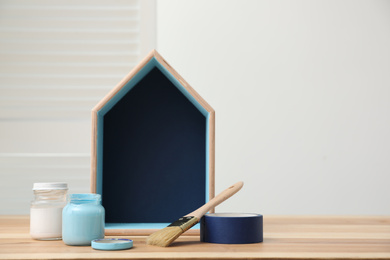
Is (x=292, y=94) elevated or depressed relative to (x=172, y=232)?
elevated

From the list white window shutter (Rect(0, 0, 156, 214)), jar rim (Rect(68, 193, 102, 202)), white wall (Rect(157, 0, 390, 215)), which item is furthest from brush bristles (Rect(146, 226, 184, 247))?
white window shutter (Rect(0, 0, 156, 214))

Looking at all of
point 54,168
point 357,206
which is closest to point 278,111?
point 357,206

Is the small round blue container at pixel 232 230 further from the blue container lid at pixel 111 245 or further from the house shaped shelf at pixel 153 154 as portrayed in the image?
the house shaped shelf at pixel 153 154

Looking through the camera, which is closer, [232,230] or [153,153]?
[232,230]

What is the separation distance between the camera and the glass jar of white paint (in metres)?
0.80

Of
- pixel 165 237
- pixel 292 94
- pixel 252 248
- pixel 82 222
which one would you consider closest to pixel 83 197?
pixel 82 222

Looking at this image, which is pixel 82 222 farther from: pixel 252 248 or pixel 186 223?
pixel 252 248

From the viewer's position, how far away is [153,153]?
1058mm

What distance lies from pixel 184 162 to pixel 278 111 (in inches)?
45.6

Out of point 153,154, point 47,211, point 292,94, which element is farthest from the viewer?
point 292,94

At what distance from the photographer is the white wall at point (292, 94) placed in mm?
2117

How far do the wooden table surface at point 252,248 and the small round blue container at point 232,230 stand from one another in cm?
2

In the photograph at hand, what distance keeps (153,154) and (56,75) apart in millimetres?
1331

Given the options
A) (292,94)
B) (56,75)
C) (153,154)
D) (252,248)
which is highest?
(56,75)
